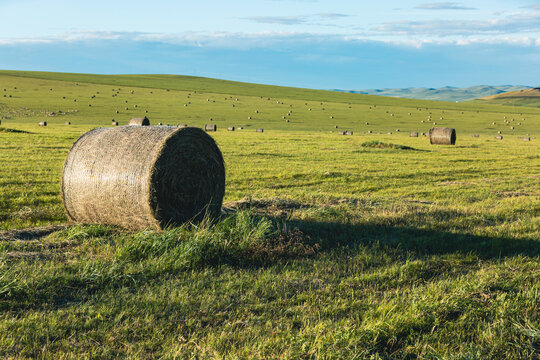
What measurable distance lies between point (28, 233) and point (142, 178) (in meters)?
2.02

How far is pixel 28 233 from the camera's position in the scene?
8.79 meters

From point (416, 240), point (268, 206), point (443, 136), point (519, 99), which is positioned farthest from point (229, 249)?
point (519, 99)

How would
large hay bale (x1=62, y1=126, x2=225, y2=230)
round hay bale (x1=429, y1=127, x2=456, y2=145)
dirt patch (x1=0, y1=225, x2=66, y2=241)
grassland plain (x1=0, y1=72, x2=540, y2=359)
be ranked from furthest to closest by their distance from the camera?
round hay bale (x1=429, y1=127, x2=456, y2=145) < large hay bale (x1=62, y1=126, x2=225, y2=230) < dirt patch (x1=0, y1=225, x2=66, y2=241) < grassland plain (x1=0, y1=72, x2=540, y2=359)

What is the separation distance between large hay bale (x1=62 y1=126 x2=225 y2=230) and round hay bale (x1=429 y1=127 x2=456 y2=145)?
31026 millimetres

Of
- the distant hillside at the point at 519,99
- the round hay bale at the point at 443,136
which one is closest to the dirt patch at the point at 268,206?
the round hay bale at the point at 443,136

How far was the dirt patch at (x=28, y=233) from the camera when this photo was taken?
8.45 metres

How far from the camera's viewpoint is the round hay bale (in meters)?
38.3

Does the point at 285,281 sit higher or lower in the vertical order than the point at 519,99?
lower

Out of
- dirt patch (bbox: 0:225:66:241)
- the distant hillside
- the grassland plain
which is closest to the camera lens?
the grassland plain

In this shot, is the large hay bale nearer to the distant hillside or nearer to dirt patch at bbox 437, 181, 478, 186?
dirt patch at bbox 437, 181, 478, 186

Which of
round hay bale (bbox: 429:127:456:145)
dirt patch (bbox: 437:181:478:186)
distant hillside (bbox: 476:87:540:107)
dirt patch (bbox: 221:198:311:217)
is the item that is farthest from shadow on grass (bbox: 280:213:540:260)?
distant hillside (bbox: 476:87:540:107)

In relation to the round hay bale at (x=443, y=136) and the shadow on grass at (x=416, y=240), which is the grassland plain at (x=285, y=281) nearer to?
the shadow on grass at (x=416, y=240)

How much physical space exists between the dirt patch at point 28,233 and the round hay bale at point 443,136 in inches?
1320

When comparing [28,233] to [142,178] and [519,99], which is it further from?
[519,99]
